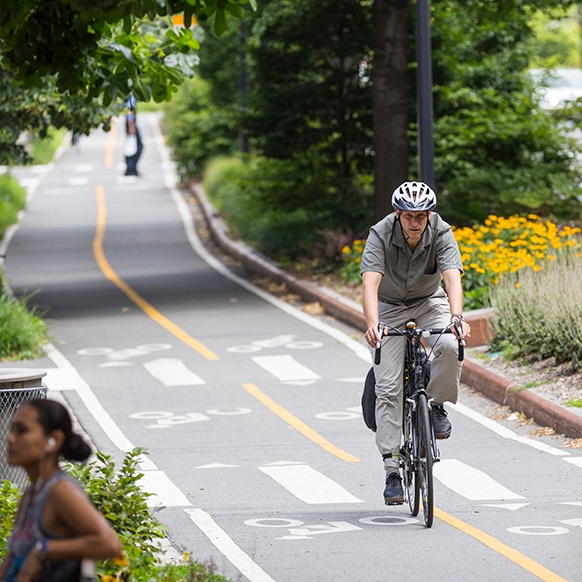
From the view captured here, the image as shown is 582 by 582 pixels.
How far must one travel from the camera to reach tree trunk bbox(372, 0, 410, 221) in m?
18.4

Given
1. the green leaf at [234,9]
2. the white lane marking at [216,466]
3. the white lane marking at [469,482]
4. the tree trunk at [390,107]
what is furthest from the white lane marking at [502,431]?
the tree trunk at [390,107]

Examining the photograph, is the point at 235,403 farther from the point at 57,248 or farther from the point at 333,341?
the point at 57,248

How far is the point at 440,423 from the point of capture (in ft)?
24.4

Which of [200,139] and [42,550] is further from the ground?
[42,550]

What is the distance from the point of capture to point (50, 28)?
24.4 feet

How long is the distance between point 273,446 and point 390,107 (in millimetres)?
9670

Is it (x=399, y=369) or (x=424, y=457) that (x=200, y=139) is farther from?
(x=424, y=457)

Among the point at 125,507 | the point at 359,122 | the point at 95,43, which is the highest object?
the point at 95,43

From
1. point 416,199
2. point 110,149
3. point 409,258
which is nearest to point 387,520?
point 409,258

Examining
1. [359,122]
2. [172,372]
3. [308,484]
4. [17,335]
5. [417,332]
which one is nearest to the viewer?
[417,332]

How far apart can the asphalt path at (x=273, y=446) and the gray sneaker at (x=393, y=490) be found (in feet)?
0.48

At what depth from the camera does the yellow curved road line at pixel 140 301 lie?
14717 mm

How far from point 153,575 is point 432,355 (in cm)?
278

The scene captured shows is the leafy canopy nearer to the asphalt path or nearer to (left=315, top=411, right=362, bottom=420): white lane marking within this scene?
the asphalt path
